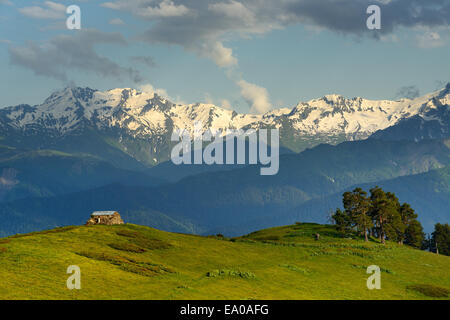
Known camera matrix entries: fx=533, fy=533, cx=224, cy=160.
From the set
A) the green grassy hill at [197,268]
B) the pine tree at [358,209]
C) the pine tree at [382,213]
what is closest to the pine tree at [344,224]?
the pine tree at [358,209]

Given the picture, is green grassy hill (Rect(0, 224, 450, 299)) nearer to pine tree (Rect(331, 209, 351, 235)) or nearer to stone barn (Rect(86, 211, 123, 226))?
stone barn (Rect(86, 211, 123, 226))

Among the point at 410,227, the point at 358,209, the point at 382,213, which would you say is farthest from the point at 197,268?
the point at 410,227

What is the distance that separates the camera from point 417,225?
603 feet

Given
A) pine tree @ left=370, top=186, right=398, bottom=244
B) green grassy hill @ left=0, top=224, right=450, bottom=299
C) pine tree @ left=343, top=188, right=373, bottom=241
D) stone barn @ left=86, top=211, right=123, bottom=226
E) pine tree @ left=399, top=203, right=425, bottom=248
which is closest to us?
green grassy hill @ left=0, top=224, right=450, bottom=299

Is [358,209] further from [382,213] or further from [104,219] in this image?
[104,219]

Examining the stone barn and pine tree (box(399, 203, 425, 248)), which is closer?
the stone barn

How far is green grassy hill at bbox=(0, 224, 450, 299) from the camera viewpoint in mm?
64375

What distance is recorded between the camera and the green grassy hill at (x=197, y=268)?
211 ft

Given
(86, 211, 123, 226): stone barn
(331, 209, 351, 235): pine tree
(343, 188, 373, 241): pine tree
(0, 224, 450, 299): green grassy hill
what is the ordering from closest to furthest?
(0, 224, 450, 299): green grassy hill → (86, 211, 123, 226): stone barn → (343, 188, 373, 241): pine tree → (331, 209, 351, 235): pine tree

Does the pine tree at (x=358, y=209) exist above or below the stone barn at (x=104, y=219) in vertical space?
above

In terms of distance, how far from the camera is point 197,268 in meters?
88.0

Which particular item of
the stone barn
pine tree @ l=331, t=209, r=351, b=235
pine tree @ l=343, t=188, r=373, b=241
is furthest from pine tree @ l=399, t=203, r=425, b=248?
the stone barn

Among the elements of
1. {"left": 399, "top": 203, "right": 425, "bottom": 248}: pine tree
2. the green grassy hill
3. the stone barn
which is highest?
{"left": 399, "top": 203, "right": 425, "bottom": 248}: pine tree

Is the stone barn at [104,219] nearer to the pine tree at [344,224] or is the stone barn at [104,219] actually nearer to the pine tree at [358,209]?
the pine tree at [344,224]
